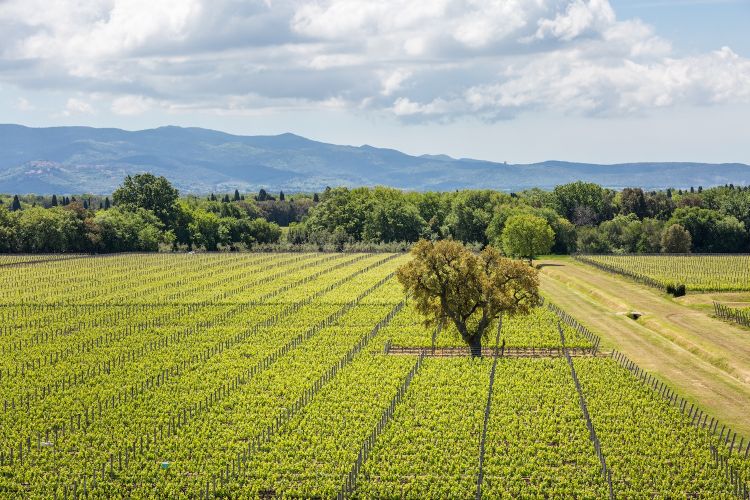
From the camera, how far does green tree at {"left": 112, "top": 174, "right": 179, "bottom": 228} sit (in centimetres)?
17088

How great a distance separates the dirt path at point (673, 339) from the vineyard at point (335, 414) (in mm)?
2318

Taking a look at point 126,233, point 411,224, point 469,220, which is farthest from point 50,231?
point 469,220

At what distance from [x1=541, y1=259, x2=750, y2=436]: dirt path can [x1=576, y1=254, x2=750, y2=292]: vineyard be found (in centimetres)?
400

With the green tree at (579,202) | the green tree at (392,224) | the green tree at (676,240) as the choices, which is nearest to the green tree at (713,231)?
the green tree at (676,240)

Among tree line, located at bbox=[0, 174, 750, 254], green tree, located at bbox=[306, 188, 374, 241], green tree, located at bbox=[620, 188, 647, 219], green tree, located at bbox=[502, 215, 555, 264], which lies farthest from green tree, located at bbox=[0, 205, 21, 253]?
green tree, located at bbox=[620, 188, 647, 219]

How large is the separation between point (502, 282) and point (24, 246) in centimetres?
10818

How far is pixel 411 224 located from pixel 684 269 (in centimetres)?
6868

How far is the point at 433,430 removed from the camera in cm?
4194

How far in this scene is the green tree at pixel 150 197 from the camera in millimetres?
170875

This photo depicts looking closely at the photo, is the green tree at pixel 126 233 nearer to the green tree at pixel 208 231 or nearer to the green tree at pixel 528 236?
the green tree at pixel 208 231

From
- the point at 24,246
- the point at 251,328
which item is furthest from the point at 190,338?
the point at 24,246

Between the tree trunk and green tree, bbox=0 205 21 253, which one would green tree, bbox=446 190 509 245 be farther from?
the tree trunk

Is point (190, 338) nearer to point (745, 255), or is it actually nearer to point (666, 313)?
point (666, 313)

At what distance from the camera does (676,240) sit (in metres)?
140
